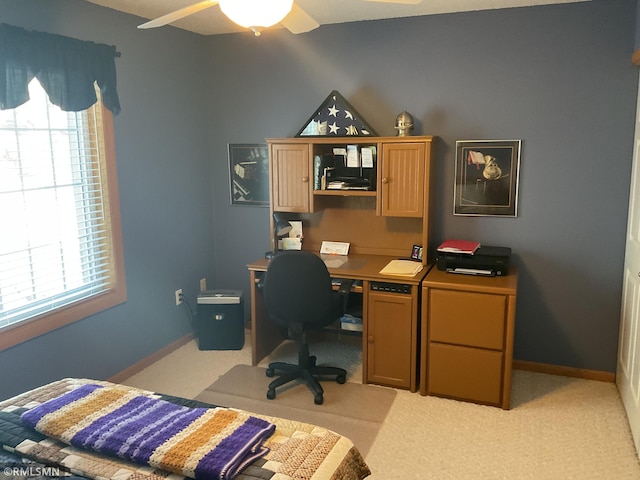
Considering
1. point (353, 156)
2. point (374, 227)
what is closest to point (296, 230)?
point (374, 227)

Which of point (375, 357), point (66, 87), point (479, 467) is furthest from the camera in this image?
point (375, 357)

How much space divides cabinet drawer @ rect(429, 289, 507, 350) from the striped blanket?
1.69m

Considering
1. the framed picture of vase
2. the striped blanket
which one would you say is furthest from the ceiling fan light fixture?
the framed picture of vase

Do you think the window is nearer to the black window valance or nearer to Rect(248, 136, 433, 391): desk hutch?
the black window valance

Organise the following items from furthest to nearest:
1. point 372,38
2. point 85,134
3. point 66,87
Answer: point 372,38
point 85,134
point 66,87

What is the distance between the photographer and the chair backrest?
3.13 metres

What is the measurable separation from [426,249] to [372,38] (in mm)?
1520

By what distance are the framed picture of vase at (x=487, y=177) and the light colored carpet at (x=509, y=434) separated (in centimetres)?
117

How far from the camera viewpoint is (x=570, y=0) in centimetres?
328

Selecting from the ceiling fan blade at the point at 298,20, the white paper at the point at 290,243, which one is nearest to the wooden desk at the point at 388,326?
the white paper at the point at 290,243

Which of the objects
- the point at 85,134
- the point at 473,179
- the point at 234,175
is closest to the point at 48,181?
the point at 85,134

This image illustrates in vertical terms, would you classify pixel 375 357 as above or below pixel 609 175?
below

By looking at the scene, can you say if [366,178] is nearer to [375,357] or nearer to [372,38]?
[372,38]


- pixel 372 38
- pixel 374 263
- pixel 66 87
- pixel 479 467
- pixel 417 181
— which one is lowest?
pixel 479 467
